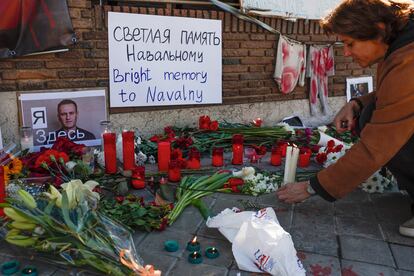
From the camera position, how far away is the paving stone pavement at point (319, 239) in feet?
6.95

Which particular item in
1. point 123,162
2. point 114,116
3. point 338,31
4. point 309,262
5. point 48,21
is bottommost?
point 309,262

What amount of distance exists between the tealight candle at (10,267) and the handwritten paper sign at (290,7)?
3673mm

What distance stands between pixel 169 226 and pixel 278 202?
2.77ft

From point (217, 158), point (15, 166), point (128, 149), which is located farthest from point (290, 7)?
point (15, 166)

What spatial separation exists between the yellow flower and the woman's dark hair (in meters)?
2.34

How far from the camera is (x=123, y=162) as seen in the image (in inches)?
135

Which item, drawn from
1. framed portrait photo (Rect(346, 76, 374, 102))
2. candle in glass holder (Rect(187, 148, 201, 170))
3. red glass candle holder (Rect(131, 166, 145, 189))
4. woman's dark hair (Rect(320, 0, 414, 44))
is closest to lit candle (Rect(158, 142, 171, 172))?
candle in glass holder (Rect(187, 148, 201, 170))

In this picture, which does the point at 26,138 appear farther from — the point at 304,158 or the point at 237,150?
the point at 304,158

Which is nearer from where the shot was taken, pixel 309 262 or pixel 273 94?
pixel 309 262

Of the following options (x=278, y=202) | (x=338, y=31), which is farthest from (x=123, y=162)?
(x=338, y=31)

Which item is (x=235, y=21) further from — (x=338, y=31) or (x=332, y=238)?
(x=332, y=238)

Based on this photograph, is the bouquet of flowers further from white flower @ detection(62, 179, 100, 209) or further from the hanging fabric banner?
the hanging fabric banner

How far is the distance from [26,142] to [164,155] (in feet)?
4.07

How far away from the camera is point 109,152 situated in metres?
3.23
